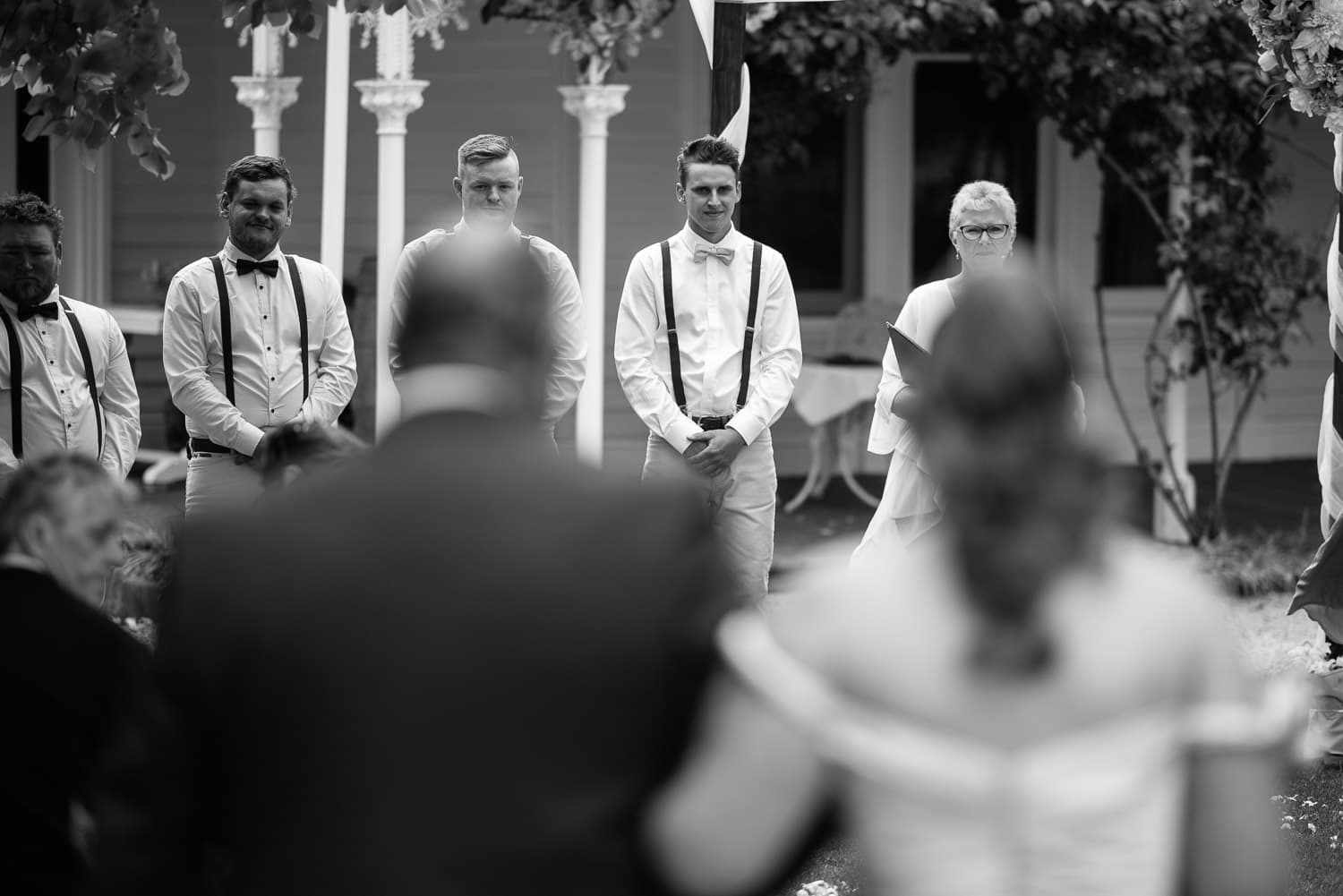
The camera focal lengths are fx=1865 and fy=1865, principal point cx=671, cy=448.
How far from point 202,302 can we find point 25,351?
548mm

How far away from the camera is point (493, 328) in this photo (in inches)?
78.4

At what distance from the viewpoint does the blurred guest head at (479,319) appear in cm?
198

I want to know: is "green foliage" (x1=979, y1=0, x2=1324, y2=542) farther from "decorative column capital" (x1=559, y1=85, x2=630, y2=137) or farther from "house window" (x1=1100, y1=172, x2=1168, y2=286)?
"decorative column capital" (x1=559, y1=85, x2=630, y2=137)

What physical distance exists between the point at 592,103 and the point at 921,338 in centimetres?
365

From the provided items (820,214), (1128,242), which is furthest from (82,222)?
(1128,242)

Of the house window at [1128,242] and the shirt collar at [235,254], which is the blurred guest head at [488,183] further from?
the house window at [1128,242]

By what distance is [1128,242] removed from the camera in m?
12.5

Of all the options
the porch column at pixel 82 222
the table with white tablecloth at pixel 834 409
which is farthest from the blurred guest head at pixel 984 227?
the porch column at pixel 82 222

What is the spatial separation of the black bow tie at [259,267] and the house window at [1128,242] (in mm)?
7620

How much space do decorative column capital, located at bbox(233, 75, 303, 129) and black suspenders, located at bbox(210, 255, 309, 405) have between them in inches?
152

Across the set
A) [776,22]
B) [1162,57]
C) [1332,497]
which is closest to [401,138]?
[776,22]

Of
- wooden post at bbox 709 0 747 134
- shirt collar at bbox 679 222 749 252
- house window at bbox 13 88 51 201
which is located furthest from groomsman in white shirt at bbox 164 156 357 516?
house window at bbox 13 88 51 201

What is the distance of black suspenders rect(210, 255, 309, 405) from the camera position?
5695mm

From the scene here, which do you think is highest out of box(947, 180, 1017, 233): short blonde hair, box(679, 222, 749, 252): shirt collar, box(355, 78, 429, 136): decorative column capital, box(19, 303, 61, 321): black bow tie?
box(355, 78, 429, 136): decorative column capital
